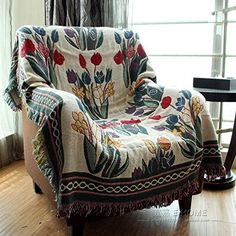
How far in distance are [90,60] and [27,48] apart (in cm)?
40

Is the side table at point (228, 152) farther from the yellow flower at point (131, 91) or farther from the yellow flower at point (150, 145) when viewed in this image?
Answer: the yellow flower at point (150, 145)

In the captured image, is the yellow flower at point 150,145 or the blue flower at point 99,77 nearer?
the yellow flower at point 150,145

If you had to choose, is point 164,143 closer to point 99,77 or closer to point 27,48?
point 99,77

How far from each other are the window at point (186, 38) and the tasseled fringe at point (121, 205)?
1107 millimetres

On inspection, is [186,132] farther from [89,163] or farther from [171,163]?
[89,163]

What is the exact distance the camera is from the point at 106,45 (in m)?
2.24

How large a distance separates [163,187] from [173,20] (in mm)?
1464

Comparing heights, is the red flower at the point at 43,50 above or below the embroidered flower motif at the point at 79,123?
above

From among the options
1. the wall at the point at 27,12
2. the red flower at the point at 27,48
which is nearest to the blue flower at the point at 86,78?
the red flower at the point at 27,48

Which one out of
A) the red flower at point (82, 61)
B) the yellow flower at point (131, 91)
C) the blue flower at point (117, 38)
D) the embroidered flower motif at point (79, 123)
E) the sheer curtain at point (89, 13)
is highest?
the sheer curtain at point (89, 13)

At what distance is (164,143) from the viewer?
1675mm

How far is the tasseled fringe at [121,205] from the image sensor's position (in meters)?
1.47

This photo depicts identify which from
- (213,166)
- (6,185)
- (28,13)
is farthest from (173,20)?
(6,185)

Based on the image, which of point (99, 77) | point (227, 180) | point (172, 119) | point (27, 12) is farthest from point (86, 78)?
point (227, 180)
